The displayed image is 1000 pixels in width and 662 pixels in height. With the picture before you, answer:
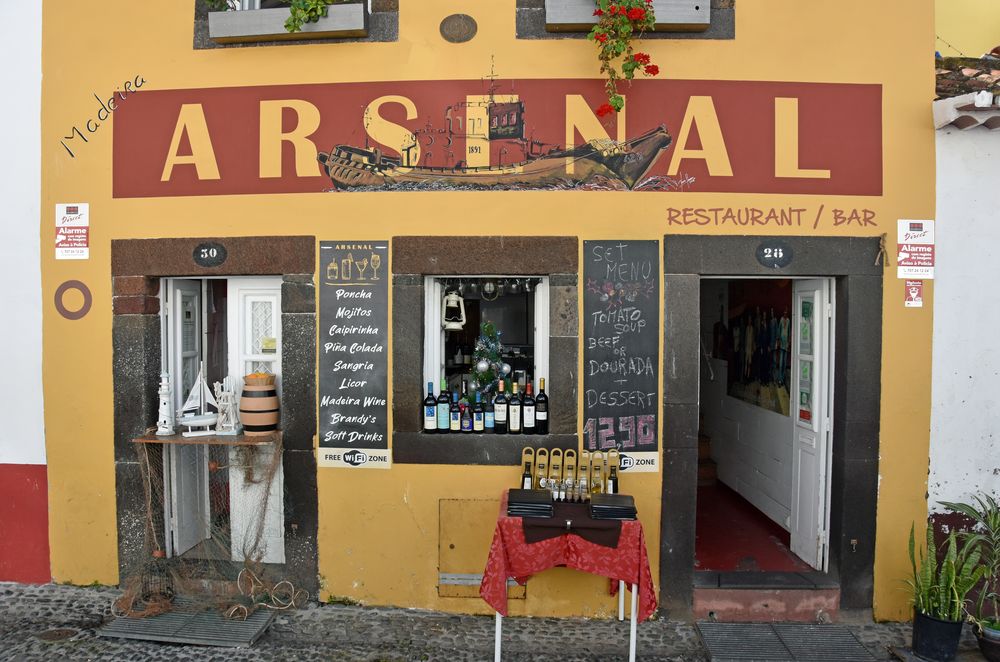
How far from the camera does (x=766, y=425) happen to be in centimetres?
600

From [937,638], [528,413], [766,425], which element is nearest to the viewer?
[937,638]

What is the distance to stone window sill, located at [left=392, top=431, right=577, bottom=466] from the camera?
447cm

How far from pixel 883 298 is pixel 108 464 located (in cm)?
607

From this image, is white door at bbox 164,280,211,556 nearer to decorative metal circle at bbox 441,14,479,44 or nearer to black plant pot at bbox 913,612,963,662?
decorative metal circle at bbox 441,14,479,44

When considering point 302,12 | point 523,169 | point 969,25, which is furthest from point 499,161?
point 969,25

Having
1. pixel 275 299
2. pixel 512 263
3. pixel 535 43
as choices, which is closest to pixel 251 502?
pixel 275 299

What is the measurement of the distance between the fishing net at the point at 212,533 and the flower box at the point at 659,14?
12.4ft

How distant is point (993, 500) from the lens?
434cm

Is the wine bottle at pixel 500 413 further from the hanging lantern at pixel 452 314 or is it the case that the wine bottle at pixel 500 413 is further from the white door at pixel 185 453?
the white door at pixel 185 453

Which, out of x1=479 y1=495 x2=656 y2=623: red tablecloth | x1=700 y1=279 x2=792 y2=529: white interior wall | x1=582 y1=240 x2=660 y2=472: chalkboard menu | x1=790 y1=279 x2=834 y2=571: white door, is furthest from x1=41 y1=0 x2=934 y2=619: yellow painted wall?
x1=700 y1=279 x2=792 y2=529: white interior wall

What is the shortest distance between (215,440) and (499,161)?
A: 297cm

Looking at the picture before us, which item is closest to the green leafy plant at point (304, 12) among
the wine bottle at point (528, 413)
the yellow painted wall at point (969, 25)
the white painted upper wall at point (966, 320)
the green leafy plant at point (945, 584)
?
the wine bottle at point (528, 413)

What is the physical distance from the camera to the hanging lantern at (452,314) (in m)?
4.76

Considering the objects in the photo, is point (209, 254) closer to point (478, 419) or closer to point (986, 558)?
point (478, 419)
